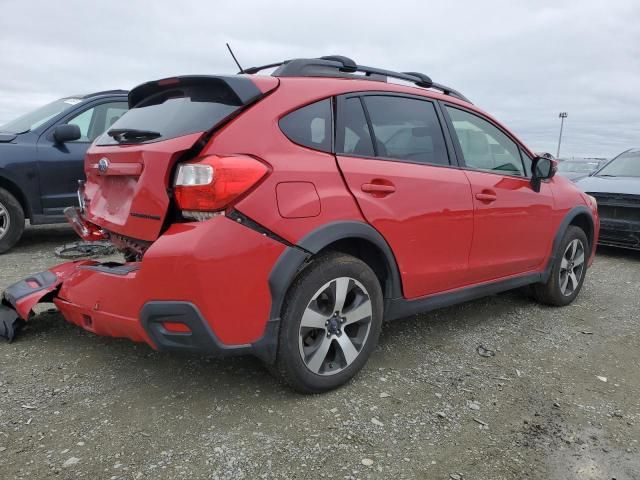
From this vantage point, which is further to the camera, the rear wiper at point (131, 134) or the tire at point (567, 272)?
the tire at point (567, 272)

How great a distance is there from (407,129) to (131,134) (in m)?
1.61

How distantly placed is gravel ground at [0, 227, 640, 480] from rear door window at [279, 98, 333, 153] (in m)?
1.33

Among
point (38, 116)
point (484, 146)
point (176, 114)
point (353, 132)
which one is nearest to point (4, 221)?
point (38, 116)

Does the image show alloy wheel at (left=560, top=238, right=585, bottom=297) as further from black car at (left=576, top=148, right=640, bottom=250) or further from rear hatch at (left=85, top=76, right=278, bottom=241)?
rear hatch at (left=85, top=76, right=278, bottom=241)

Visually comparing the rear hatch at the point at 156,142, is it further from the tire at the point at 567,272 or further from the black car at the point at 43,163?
the black car at the point at 43,163

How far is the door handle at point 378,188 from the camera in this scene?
2825 mm

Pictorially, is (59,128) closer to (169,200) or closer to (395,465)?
(169,200)

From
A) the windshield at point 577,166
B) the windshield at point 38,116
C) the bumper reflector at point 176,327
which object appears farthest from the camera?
the windshield at point 577,166

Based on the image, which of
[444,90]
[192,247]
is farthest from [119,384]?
[444,90]

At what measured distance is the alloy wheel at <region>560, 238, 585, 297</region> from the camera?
4621mm

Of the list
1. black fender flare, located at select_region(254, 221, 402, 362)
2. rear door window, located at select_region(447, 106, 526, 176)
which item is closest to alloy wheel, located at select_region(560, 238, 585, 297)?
rear door window, located at select_region(447, 106, 526, 176)

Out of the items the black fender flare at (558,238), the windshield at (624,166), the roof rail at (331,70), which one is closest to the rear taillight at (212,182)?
the roof rail at (331,70)

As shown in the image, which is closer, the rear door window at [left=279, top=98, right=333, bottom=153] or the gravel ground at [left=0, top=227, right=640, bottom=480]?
the gravel ground at [left=0, top=227, right=640, bottom=480]

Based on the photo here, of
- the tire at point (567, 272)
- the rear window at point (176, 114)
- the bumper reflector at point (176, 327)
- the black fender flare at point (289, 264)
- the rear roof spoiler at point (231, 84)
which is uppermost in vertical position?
the rear roof spoiler at point (231, 84)
